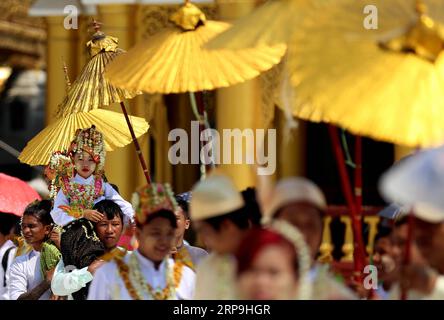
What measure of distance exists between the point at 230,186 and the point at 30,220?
9.49 feet

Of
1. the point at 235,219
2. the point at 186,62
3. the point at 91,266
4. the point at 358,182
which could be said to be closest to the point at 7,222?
the point at 91,266

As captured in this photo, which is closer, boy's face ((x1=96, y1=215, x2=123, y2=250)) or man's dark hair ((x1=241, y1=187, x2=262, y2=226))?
man's dark hair ((x1=241, y1=187, x2=262, y2=226))

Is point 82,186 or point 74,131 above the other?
point 74,131

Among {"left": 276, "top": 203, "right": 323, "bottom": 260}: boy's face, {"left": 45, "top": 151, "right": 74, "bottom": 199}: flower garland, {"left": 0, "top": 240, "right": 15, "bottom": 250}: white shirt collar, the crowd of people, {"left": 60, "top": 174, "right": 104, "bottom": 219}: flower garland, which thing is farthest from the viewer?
{"left": 0, "top": 240, "right": 15, "bottom": 250}: white shirt collar

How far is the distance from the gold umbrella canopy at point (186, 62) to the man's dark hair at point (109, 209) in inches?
39.4

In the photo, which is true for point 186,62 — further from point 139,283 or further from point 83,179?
point 83,179

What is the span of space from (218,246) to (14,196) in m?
3.80

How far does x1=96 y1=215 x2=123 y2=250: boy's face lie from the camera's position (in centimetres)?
755

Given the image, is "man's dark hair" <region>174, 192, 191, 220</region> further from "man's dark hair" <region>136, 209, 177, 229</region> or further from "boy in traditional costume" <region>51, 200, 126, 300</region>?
"man's dark hair" <region>136, 209, 177, 229</region>

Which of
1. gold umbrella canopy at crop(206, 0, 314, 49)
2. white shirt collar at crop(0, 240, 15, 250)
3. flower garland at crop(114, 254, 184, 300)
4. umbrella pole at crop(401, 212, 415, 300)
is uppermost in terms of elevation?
gold umbrella canopy at crop(206, 0, 314, 49)

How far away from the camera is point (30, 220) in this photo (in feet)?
27.3

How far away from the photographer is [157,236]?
5.93m

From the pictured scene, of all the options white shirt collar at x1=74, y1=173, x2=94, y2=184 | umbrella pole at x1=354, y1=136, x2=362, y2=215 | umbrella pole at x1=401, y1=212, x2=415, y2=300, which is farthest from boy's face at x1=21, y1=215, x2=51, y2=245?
umbrella pole at x1=401, y1=212, x2=415, y2=300
